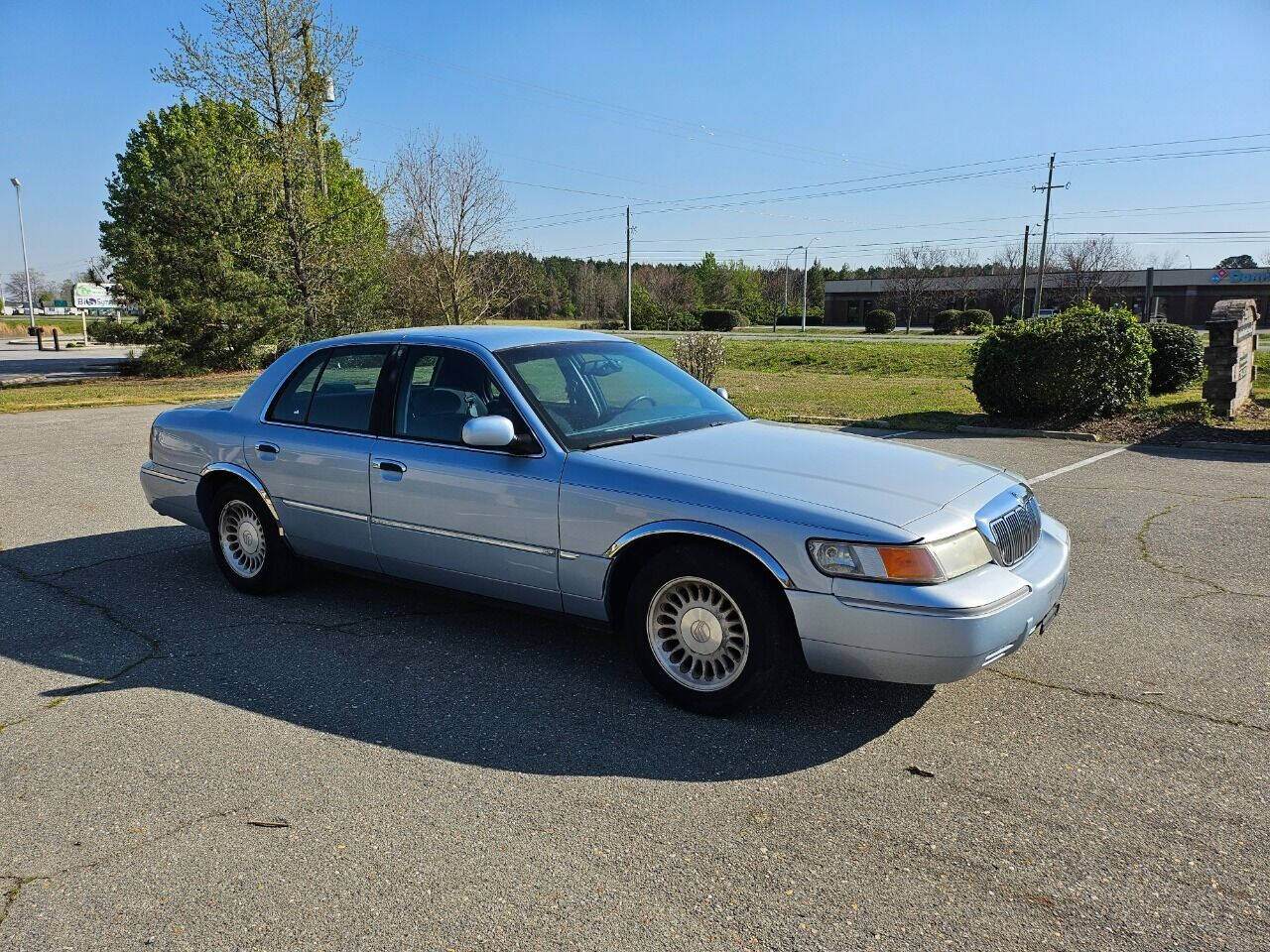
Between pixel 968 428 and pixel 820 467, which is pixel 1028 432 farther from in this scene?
pixel 820 467

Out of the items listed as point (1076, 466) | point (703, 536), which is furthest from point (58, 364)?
point (703, 536)

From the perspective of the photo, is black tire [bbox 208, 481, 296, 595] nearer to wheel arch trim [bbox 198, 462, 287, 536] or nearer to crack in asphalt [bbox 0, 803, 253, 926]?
wheel arch trim [bbox 198, 462, 287, 536]

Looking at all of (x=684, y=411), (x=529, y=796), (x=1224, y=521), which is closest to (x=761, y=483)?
(x=684, y=411)

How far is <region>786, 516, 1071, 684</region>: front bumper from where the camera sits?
3434 mm

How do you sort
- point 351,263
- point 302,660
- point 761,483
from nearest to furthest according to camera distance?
1. point 761,483
2. point 302,660
3. point 351,263

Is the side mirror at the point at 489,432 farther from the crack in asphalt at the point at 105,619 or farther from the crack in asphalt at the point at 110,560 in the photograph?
the crack in asphalt at the point at 110,560

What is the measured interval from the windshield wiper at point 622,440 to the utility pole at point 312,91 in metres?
23.5

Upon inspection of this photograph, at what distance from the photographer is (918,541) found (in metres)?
3.47

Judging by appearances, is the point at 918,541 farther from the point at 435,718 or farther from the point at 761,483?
the point at 435,718

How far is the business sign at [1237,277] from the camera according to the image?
2689 inches

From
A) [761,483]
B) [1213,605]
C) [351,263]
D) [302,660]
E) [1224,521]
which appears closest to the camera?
[761,483]

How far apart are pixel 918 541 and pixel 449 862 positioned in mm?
1955

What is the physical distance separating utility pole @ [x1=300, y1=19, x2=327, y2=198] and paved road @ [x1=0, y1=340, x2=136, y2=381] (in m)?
9.28

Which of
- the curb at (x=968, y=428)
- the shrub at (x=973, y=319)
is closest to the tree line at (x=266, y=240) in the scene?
the curb at (x=968, y=428)
